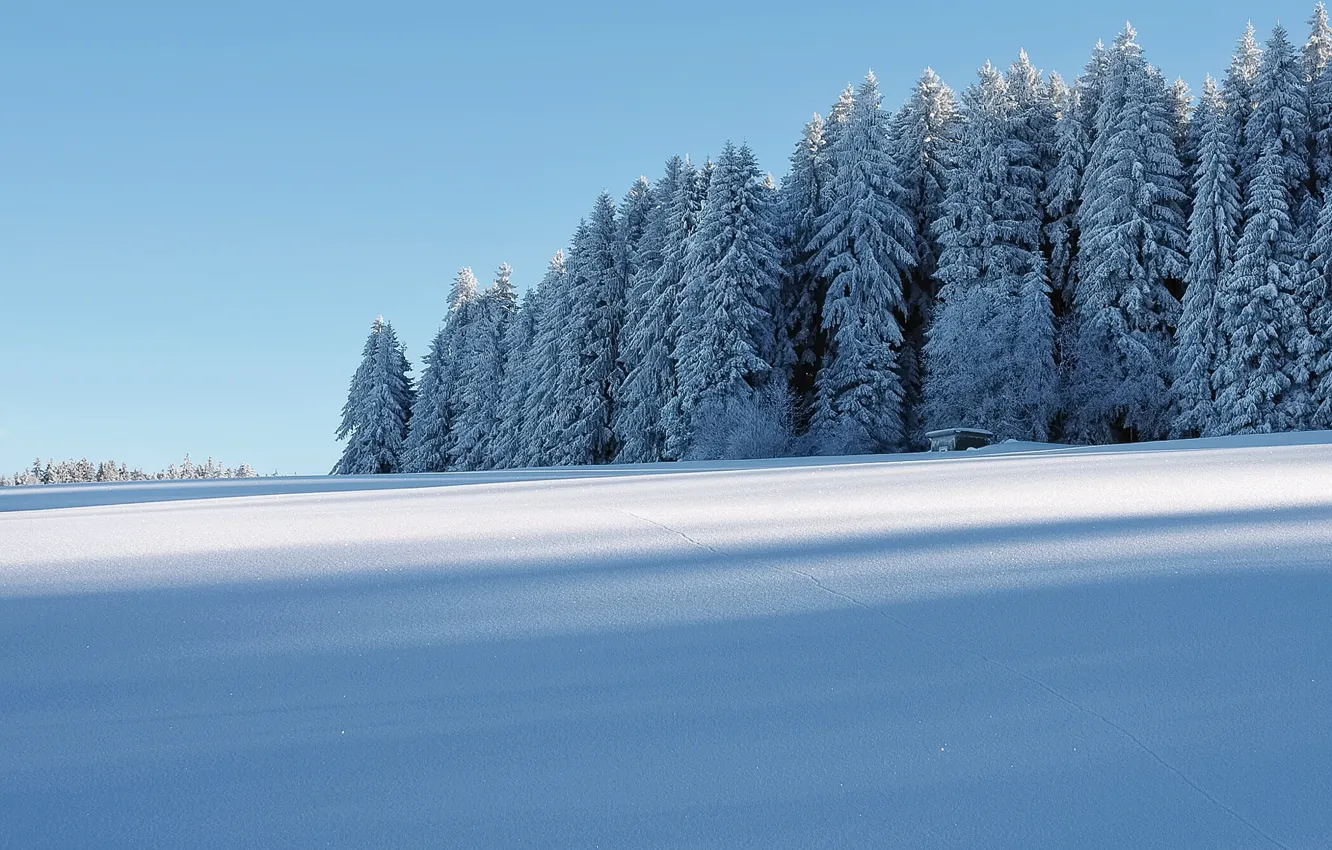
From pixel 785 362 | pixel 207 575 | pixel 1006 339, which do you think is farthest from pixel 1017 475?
pixel 785 362

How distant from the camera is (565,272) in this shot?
43781 mm

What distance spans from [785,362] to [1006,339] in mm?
7656

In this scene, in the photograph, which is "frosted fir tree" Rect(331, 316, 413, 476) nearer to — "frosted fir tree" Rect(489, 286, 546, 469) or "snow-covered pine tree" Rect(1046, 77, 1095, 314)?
"frosted fir tree" Rect(489, 286, 546, 469)

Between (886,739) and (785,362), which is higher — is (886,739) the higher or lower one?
the lower one

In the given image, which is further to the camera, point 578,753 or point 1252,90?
point 1252,90

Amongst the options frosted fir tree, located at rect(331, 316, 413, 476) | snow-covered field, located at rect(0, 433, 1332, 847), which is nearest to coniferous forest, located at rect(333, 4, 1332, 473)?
frosted fir tree, located at rect(331, 316, 413, 476)

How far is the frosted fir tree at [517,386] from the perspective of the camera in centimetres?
4381

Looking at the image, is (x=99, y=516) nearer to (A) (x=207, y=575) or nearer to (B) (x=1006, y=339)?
(A) (x=207, y=575)

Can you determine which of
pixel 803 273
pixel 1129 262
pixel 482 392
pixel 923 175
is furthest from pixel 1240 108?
pixel 482 392

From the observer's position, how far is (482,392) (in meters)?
49.0

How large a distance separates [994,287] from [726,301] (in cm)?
850

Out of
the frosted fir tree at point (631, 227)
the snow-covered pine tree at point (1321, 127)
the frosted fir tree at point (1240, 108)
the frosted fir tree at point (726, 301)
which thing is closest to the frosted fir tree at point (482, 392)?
the frosted fir tree at point (631, 227)

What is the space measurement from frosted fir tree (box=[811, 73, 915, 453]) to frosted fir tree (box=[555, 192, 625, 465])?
27.5 feet

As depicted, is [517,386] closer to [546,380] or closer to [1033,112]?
[546,380]
